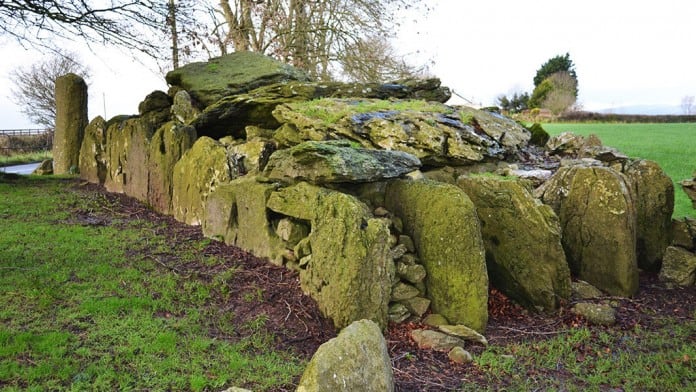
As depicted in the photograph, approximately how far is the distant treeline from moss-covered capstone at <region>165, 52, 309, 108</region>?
22.0 m

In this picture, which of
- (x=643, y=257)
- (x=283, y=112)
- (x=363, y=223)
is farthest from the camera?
(x=283, y=112)

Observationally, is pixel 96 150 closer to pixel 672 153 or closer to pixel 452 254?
pixel 452 254

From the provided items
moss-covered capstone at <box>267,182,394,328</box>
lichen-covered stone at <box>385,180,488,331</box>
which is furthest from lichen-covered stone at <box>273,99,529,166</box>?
moss-covered capstone at <box>267,182,394,328</box>

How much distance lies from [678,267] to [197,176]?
6.51m

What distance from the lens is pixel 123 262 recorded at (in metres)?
5.88

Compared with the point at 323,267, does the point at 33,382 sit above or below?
below

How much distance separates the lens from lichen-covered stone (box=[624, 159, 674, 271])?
6.32 metres

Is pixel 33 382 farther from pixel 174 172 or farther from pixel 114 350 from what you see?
pixel 174 172

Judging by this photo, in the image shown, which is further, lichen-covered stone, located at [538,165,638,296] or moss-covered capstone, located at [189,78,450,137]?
moss-covered capstone, located at [189,78,450,137]

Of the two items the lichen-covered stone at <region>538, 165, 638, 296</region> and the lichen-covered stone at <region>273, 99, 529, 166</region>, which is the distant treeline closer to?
the lichen-covered stone at <region>273, 99, 529, 166</region>

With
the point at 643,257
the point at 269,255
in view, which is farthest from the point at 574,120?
the point at 269,255

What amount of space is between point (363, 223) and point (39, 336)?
276 cm

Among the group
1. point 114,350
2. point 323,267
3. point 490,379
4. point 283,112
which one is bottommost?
point 490,379

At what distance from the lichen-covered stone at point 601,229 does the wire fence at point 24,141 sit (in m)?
30.9
